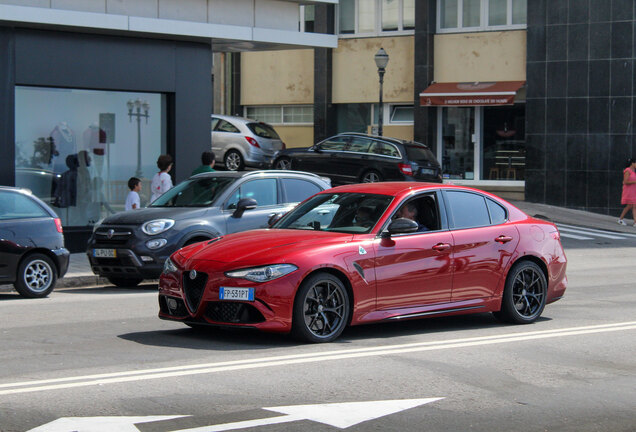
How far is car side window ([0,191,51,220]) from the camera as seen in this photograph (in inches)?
534

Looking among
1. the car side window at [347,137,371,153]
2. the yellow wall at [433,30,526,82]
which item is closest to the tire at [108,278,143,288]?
the car side window at [347,137,371,153]

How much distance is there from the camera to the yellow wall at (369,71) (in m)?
36.2

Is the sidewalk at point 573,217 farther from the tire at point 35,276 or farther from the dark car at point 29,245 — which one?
the tire at point 35,276

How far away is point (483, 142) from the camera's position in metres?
35.0

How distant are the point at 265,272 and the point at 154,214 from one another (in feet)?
20.6

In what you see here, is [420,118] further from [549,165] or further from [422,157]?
[422,157]

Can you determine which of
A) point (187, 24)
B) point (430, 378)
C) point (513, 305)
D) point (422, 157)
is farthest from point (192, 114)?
point (430, 378)

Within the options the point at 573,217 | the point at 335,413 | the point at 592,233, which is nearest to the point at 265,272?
the point at 335,413

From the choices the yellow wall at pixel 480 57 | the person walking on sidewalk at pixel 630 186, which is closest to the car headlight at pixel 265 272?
the person walking on sidewalk at pixel 630 186

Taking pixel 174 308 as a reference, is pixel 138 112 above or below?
above

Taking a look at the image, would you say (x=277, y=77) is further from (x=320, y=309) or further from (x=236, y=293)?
(x=236, y=293)

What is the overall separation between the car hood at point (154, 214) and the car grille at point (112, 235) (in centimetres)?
14

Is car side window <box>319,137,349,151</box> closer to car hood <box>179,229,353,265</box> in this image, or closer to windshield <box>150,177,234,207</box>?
windshield <box>150,177,234,207</box>

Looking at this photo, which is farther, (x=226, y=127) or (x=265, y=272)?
(x=226, y=127)
